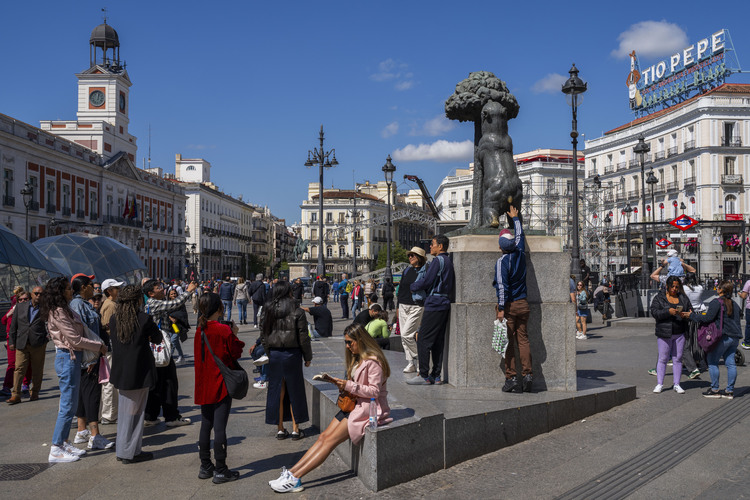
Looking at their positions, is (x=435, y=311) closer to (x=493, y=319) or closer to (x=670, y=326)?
(x=493, y=319)

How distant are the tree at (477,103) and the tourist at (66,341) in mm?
4460

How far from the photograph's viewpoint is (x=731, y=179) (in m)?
48.6

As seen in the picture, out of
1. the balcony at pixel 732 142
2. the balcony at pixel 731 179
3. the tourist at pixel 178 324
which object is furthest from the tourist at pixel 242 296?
the balcony at pixel 732 142

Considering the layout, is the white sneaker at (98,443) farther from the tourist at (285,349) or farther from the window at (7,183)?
the window at (7,183)

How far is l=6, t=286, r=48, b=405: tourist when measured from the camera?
27.6 ft

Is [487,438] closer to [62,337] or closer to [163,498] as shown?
[163,498]

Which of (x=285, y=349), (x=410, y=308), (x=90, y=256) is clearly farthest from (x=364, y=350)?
(x=90, y=256)

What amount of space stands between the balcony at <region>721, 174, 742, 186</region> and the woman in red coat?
170ft

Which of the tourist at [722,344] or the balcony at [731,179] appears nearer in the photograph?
the tourist at [722,344]

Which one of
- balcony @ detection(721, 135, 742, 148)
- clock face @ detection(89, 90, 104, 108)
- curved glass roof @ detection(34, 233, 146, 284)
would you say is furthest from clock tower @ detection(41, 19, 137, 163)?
balcony @ detection(721, 135, 742, 148)

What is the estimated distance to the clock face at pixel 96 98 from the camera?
63644 mm

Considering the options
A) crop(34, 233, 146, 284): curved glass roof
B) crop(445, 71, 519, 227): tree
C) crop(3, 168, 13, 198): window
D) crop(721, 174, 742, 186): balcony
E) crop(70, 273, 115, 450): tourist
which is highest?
crop(721, 174, 742, 186): balcony

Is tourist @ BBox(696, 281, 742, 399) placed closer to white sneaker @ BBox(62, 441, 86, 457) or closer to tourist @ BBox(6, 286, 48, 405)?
white sneaker @ BBox(62, 441, 86, 457)

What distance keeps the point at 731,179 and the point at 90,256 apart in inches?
1772
